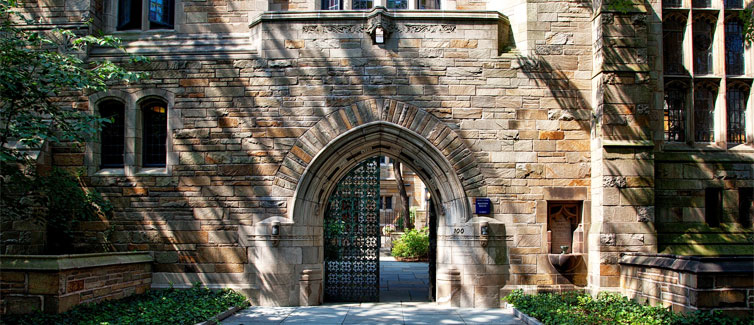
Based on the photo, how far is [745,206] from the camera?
977cm

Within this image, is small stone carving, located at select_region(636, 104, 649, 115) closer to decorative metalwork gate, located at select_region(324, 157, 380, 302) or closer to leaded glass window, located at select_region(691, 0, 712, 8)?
leaded glass window, located at select_region(691, 0, 712, 8)

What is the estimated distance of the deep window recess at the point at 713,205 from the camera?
972cm

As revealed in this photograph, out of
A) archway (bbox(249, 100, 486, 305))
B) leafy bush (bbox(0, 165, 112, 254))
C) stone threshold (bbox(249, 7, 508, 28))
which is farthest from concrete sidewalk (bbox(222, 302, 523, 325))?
stone threshold (bbox(249, 7, 508, 28))

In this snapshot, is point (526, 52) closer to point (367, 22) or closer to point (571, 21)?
point (571, 21)

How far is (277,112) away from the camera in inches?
393

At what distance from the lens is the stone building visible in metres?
9.66

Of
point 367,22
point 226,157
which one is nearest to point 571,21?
point 367,22

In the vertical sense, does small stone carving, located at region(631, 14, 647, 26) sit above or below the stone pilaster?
above

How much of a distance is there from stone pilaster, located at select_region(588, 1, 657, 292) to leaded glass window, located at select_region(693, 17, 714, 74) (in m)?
1.22

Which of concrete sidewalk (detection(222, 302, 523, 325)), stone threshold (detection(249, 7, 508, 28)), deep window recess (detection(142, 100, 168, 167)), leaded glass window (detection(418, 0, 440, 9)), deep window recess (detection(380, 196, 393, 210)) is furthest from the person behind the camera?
deep window recess (detection(380, 196, 393, 210))

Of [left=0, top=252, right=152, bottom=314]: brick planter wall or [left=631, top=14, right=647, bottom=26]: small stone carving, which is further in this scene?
[left=631, top=14, right=647, bottom=26]: small stone carving

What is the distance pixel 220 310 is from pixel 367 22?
5507 millimetres

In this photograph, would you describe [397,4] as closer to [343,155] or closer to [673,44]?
[343,155]

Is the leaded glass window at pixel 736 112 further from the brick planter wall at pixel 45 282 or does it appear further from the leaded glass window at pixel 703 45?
the brick planter wall at pixel 45 282
